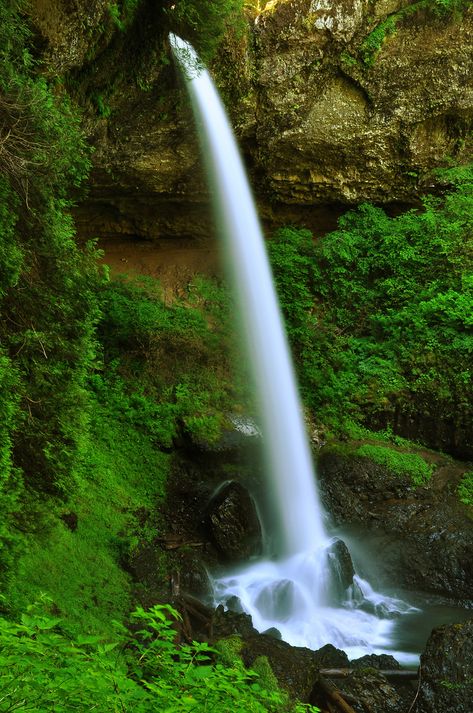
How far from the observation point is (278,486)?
876 cm

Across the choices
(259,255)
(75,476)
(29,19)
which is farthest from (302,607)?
(29,19)

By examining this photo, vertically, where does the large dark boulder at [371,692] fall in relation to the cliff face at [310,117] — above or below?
below

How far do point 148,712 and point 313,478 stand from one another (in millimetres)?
6519

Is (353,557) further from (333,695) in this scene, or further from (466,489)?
(333,695)

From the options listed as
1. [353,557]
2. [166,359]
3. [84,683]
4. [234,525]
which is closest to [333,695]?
[234,525]

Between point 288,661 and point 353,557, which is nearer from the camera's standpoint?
point 288,661

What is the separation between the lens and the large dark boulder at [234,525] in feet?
24.4

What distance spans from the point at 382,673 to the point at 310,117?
8.98 meters

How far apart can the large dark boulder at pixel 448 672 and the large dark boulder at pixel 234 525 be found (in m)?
2.65

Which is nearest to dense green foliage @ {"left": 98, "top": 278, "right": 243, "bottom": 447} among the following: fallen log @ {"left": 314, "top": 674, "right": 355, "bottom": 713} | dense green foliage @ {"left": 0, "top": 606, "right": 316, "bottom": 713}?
fallen log @ {"left": 314, "top": 674, "right": 355, "bottom": 713}

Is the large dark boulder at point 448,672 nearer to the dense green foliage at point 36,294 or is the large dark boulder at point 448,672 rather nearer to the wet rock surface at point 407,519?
the wet rock surface at point 407,519

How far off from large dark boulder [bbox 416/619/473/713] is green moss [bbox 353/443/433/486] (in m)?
3.31

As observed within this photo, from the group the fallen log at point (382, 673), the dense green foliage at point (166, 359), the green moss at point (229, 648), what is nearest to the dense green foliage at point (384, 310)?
the dense green foliage at point (166, 359)

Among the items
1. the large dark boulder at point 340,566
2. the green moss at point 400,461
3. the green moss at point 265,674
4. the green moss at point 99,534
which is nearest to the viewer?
the green moss at point 265,674
